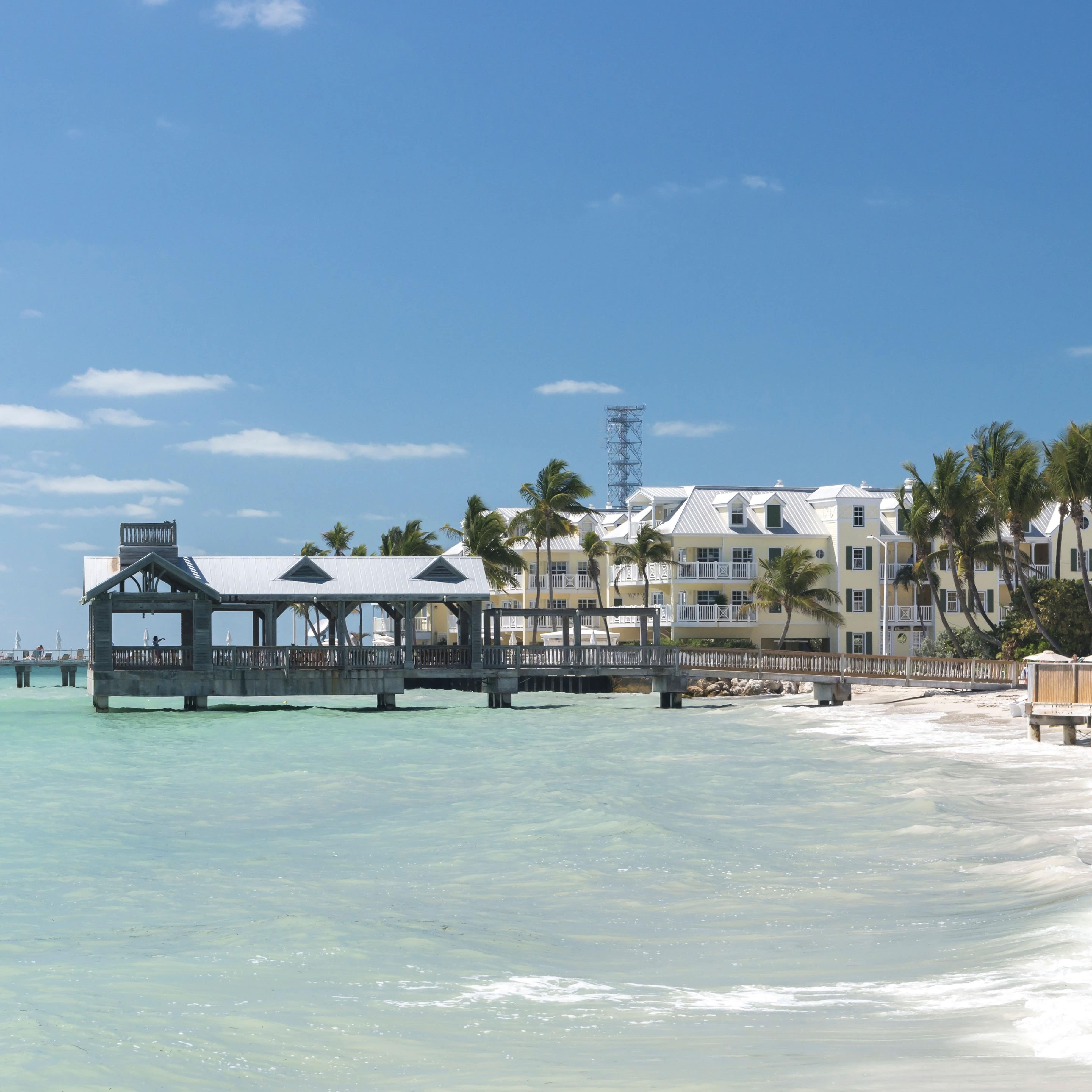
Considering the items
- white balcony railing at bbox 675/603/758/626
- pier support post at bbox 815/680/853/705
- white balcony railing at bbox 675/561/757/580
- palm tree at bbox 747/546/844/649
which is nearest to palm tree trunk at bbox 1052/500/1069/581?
palm tree at bbox 747/546/844/649

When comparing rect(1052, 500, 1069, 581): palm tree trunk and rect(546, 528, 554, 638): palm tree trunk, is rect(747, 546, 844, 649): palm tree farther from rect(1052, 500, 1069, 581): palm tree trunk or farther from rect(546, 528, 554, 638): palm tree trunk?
rect(546, 528, 554, 638): palm tree trunk

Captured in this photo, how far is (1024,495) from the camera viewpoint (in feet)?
169

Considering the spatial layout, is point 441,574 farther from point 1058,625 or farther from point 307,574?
point 1058,625

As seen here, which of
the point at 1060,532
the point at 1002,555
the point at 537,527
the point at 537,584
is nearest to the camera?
the point at 1060,532

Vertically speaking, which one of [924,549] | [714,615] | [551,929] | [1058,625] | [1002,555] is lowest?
[551,929]

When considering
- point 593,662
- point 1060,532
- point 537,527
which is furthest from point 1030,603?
point 537,527

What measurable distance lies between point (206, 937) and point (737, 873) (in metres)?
5.73

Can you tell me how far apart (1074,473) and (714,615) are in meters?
22.2

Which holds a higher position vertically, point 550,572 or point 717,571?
point 550,572

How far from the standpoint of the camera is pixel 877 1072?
24.0ft

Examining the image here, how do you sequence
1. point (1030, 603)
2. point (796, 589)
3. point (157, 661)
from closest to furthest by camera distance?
1. point (157, 661)
2. point (1030, 603)
3. point (796, 589)

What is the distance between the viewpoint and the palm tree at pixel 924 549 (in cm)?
5597

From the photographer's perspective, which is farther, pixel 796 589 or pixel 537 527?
pixel 537 527

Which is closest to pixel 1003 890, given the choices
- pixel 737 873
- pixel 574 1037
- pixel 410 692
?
pixel 737 873
